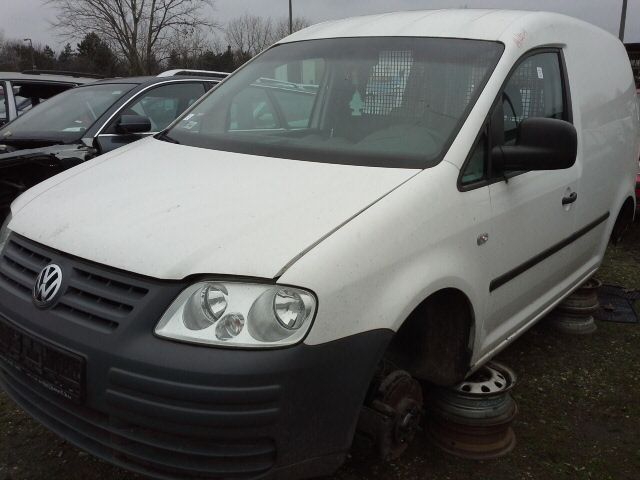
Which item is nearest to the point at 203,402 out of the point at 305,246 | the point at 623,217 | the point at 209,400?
the point at 209,400

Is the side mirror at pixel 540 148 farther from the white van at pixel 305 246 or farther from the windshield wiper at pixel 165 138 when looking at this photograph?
the windshield wiper at pixel 165 138

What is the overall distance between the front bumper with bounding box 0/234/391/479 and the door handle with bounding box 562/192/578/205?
1.61 meters

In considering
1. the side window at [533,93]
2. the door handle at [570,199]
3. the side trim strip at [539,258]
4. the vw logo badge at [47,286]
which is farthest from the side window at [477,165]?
the vw logo badge at [47,286]

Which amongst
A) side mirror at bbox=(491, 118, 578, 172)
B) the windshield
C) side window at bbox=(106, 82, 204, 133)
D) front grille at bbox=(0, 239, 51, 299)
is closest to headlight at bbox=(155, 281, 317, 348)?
front grille at bbox=(0, 239, 51, 299)

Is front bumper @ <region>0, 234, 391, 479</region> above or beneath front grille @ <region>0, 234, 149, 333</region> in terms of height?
beneath

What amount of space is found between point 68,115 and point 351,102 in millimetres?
3653

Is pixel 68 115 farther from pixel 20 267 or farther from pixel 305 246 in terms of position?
pixel 305 246

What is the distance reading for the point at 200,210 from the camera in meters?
2.09

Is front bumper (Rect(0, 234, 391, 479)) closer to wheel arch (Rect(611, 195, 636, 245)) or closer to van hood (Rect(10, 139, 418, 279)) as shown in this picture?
van hood (Rect(10, 139, 418, 279))

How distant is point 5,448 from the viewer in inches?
104

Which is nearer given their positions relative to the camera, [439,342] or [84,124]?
[439,342]

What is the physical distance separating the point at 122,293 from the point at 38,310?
0.34 metres

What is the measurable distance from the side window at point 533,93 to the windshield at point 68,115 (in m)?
3.72

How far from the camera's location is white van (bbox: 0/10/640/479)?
5.82 feet
